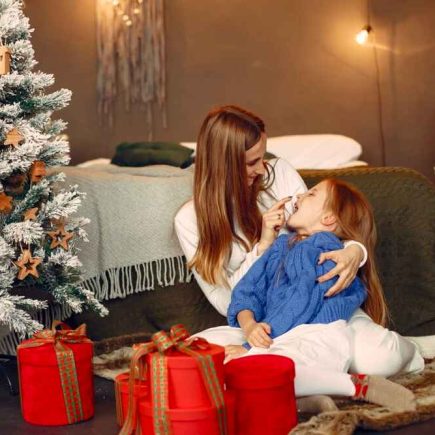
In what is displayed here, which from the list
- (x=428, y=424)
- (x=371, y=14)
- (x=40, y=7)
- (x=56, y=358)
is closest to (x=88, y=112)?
(x=40, y=7)

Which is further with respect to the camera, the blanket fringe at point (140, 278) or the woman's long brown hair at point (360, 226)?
the blanket fringe at point (140, 278)

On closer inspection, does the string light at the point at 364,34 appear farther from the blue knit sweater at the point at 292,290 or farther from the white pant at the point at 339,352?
the white pant at the point at 339,352

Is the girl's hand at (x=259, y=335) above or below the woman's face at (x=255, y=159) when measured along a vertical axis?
below

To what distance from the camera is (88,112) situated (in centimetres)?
536

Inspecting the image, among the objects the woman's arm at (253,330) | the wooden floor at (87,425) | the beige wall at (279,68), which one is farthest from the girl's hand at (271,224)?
the beige wall at (279,68)

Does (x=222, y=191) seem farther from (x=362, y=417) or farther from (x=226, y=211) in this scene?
(x=362, y=417)

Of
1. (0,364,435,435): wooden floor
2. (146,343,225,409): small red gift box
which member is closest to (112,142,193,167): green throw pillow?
(0,364,435,435): wooden floor

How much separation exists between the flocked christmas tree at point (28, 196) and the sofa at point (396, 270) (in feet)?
1.49

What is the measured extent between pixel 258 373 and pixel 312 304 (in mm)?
526

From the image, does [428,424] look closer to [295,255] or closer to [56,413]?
[295,255]

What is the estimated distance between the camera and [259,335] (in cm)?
232

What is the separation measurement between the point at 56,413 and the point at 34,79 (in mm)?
968

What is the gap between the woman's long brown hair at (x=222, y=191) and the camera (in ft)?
8.79

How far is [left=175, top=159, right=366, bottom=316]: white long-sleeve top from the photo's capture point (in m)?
2.72
